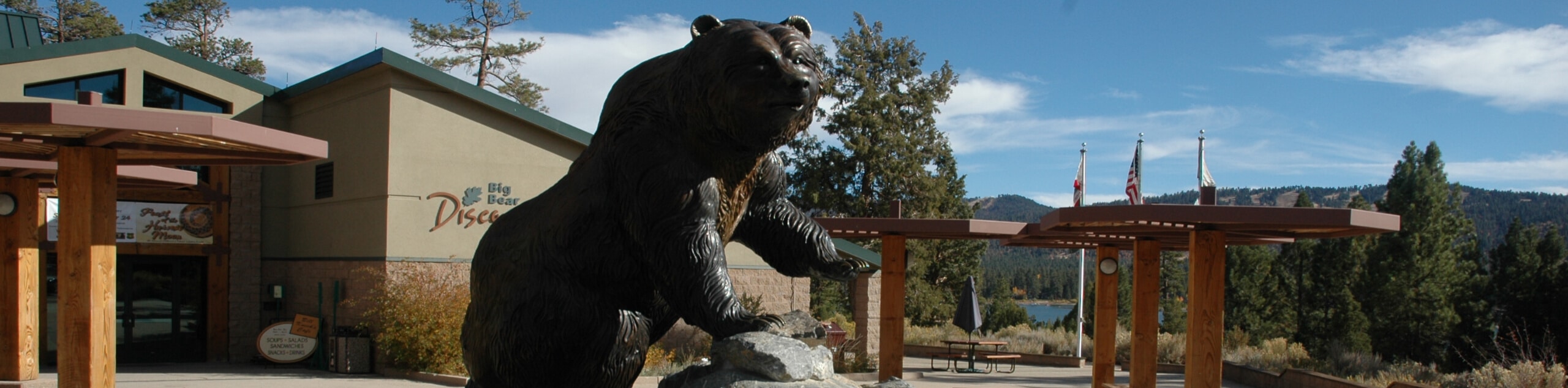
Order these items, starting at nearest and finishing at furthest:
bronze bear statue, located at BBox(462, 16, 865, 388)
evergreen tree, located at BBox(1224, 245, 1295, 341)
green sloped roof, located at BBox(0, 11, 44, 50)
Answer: bronze bear statue, located at BBox(462, 16, 865, 388) < green sloped roof, located at BBox(0, 11, 44, 50) < evergreen tree, located at BBox(1224, 245, 1295, 341)

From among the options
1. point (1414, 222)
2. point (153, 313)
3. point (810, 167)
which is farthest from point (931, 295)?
point (153, 313)

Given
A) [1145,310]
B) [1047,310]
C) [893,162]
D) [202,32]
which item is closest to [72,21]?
[202,32]

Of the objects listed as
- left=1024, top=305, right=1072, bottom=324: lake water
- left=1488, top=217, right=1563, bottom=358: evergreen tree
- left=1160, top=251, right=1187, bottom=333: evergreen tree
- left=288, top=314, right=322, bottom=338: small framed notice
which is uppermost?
left=1488, top=217, right=1563, bottom=358: evergreen tree

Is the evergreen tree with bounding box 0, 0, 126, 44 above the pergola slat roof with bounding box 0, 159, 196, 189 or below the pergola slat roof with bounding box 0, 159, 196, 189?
above

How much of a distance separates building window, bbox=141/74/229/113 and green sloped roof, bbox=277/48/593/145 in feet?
2.90

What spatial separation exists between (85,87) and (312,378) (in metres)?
4.89

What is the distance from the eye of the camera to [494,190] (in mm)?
14984

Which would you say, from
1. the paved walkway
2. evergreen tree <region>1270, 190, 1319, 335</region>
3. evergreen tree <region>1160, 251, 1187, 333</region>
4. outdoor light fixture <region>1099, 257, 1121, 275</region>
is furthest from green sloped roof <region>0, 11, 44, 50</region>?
evergreen tree <region>1160, 251, 1187, 333</region>

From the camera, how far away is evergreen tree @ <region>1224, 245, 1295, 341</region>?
21719 mm

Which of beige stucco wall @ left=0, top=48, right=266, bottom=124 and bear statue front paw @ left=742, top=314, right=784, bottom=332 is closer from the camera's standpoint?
bear statue front paw @ left=742, top=314, right=784, bottom=332

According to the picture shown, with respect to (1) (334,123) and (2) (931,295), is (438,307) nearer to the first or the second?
(1) (334,123)

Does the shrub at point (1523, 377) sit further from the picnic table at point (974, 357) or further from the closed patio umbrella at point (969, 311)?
the closed patio umbrella at point (969, 311)

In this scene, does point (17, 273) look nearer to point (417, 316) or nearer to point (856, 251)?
point (417, 316)

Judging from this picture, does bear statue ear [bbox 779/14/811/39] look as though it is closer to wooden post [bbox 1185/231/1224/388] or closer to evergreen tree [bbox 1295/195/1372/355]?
wooden post [bbox 1185/231/1224/388]
